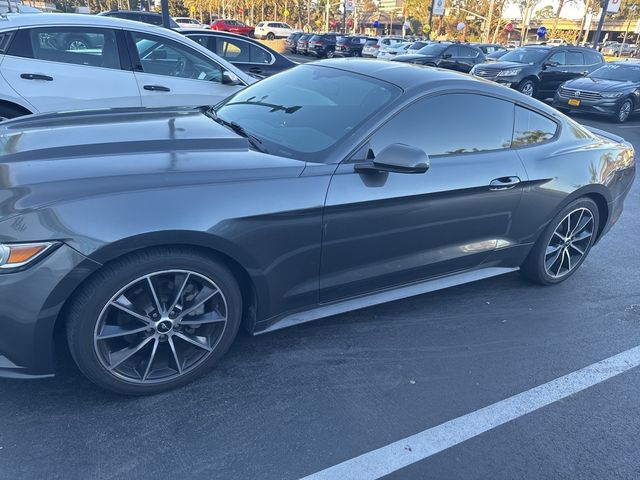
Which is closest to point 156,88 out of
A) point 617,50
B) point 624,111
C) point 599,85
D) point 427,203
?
point 427,203

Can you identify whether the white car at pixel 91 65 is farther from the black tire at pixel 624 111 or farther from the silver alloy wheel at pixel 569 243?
the black tire at pixel 624 111

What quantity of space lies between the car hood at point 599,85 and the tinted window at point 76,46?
11.0 m

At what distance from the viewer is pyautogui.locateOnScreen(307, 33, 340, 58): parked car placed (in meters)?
30.2

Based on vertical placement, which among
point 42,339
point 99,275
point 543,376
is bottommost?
point 543,376

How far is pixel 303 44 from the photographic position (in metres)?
31.7

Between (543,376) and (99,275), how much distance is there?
243 centimetres

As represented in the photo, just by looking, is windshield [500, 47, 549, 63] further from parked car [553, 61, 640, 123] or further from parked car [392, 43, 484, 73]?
parked car [392, 43, 484, 73]

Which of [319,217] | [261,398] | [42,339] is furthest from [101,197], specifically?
[261,398]

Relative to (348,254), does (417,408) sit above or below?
below

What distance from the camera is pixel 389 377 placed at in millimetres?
2801

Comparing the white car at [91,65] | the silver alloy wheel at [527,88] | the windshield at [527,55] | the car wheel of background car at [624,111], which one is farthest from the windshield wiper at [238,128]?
the windshield at [527,55]

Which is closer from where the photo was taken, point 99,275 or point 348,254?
point 99,275

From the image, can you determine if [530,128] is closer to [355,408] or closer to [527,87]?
[355,408]

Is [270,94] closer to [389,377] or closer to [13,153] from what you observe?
[13,153]
